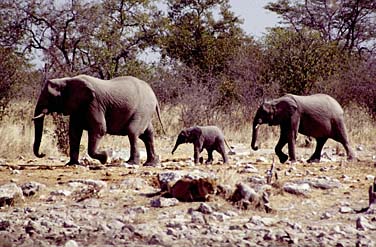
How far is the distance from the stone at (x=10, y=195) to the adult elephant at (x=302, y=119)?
664 centimetres

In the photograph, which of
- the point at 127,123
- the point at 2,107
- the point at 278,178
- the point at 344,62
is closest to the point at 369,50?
the point at 344,62

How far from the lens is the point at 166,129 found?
869 inches

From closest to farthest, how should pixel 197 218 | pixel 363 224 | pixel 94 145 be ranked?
pixel 363 224, pixel 197 218, pixel 94 145

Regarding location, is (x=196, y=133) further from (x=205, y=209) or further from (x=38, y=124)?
(x=205, y=209)

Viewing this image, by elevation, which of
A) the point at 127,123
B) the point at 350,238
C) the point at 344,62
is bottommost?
the point at 350,238

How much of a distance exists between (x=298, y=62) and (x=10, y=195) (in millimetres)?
16716

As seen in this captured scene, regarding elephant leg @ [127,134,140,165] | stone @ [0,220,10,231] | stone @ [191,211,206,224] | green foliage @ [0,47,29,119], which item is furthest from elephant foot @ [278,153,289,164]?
stone @ [0,220,10,231]

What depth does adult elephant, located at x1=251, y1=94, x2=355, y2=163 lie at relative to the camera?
14836mm

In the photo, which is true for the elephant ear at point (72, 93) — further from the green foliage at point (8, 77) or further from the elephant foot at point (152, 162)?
the green foliage at point (8, 77)

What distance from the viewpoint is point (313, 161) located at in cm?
1461

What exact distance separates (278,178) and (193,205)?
219cm

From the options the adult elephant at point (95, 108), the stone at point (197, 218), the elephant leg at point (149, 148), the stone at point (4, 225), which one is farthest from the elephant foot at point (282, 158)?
the stone at point (4, 225)

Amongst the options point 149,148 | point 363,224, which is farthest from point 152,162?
point 363,224

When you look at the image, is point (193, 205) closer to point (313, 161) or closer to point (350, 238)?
point (350, 238)
